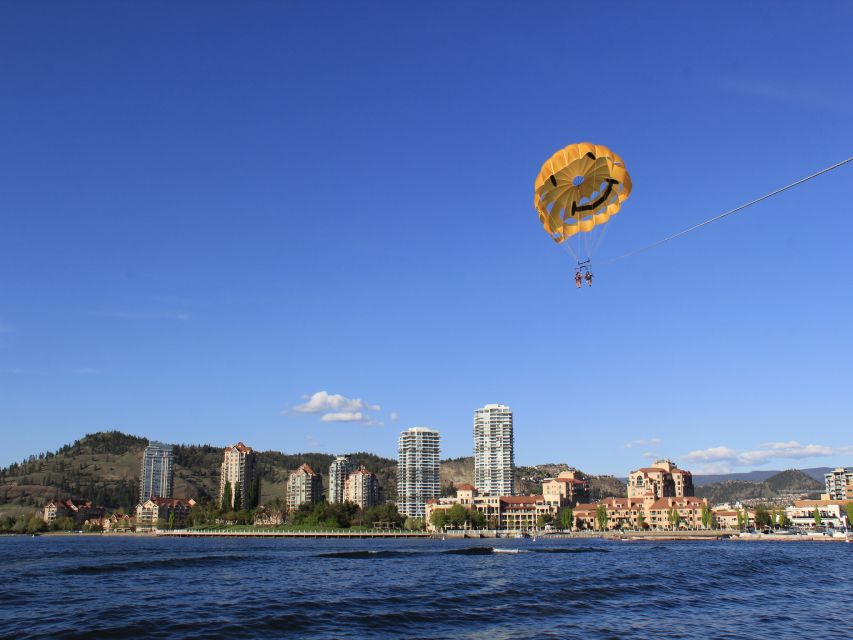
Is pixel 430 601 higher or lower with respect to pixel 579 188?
lower

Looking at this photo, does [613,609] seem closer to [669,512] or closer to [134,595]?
[134,595]

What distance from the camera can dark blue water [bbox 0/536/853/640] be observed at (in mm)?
31469

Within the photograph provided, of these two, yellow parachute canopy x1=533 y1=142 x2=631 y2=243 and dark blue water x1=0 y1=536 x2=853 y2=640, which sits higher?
yellow parachute canopy x1=533 y1=142 x2=631 y2=243

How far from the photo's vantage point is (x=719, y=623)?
3356 cm

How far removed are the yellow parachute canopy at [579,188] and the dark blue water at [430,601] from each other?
61.6 ft

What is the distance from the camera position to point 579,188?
108 feet

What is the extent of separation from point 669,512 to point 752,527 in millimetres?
21778

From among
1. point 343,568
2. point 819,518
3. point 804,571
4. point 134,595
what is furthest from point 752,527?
point 134,595

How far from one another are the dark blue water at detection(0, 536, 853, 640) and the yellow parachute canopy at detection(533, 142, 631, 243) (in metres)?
18.8

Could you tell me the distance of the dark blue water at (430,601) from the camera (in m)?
31.5

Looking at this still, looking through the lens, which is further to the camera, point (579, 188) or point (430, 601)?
point (430, 601)

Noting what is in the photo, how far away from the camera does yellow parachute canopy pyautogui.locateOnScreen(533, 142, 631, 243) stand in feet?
103

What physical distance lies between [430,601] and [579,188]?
81.4 ft

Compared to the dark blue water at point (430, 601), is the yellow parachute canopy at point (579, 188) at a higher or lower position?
higher
